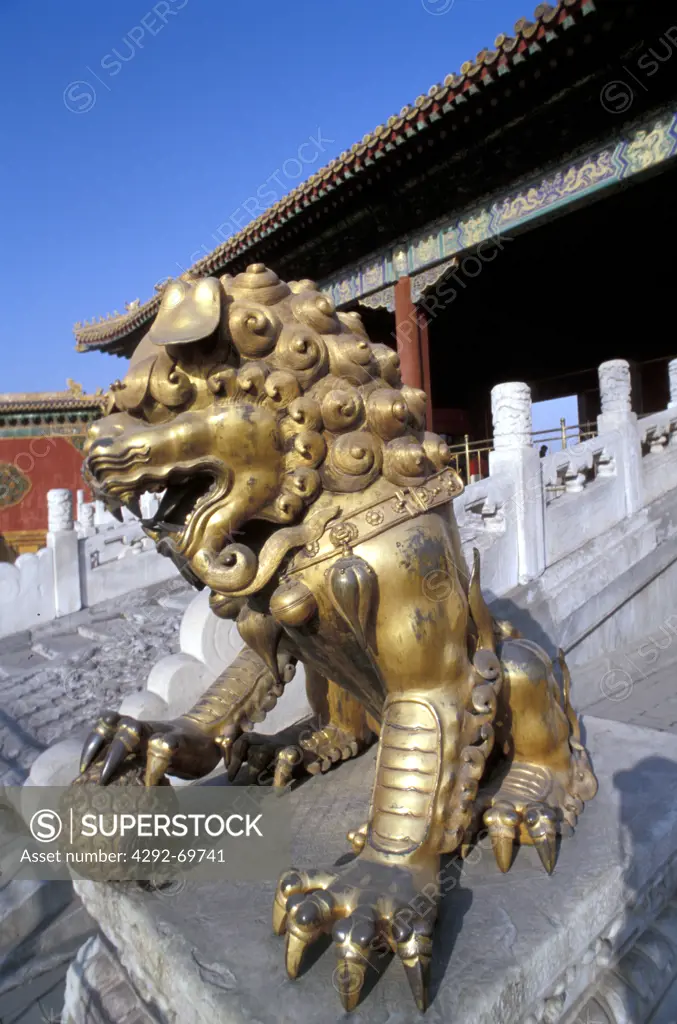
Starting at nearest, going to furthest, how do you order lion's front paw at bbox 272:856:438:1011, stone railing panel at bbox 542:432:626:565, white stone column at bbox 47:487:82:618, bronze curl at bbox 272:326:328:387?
lion's front paw at bbox 272:856:438:1011 → bronze curl at bbox 272:326:328:387 → stone railing panel at bbox 542:432:626:565 → white stone column at bbox 47:487:82:618

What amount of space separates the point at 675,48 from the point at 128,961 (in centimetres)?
619

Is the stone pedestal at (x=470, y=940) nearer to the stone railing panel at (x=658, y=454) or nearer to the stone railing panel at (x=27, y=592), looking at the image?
the stone railing panel at (x=658, y=454)

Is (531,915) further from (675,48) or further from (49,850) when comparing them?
(675,48)

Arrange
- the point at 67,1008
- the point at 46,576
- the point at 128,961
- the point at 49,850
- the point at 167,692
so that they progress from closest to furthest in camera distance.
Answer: the point at 128,961
the point at 67,1008
the point at 49,850
the point at 167,692
the point at 46,576

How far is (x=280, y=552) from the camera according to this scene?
4.04 feet

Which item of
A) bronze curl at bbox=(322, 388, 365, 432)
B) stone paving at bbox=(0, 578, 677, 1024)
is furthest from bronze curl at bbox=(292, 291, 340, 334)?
stone paving at bbox=(0, 578, 677, 1024)

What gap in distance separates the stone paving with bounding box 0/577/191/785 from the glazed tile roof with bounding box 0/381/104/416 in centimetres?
1129

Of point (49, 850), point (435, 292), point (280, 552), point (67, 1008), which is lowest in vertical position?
point (67, 1008)

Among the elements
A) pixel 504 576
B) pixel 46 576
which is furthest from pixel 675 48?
pixel 46 576

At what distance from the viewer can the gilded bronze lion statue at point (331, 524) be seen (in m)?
1.16

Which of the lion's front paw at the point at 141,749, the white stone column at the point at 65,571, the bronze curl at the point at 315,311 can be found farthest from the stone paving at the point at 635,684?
the white stone column at the point at 65,571

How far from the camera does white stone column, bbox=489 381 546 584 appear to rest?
3762 mm

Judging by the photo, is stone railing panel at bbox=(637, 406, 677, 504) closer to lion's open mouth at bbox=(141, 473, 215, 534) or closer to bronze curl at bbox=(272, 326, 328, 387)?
bronze curl at bbox=(272, 326, 328, 387)

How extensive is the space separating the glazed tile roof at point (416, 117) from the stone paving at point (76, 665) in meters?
3.01
